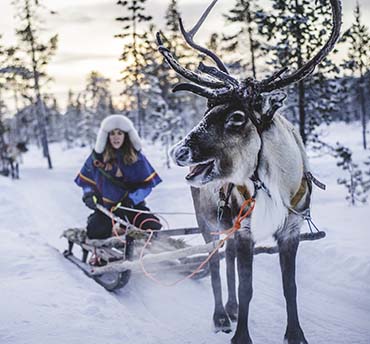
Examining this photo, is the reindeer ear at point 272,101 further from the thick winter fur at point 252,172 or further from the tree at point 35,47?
the tree at point 35,47

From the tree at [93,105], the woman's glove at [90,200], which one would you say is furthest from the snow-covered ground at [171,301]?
the tree at [93,105]

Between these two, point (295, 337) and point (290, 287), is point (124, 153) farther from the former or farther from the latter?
point (295, 337)

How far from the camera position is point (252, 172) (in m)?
3.01

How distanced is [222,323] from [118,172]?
2.86 metres

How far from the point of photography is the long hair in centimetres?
593

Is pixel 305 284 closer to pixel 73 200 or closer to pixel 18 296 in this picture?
pixel 18 296

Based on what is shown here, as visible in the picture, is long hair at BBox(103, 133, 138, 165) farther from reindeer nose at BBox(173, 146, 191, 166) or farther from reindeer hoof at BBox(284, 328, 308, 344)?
reindeer hoof at BBox(284, 328, 308, 344)

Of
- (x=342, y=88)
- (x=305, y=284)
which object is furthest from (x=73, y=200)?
(x=305, y=284)

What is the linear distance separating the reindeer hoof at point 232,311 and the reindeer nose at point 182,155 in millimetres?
2111

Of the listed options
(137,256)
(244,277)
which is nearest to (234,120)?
(244,277)

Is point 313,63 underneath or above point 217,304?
above

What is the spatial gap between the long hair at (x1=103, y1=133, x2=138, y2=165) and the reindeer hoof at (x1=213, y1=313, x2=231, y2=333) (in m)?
2.74

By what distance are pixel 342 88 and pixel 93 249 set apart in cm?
793

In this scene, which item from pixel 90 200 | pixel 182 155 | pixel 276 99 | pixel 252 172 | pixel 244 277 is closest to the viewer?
pixel 182 155
